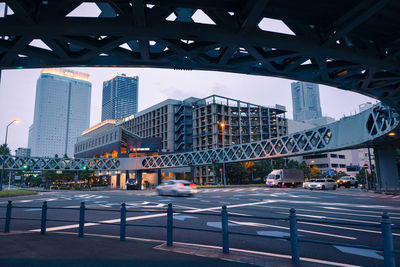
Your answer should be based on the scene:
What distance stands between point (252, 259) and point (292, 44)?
6.46m

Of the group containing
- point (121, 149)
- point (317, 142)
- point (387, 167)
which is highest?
point (121, 149)

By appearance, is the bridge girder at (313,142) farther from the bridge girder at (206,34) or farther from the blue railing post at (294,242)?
the blue railing post at (294,242)

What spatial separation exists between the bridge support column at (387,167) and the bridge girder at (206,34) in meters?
24.3

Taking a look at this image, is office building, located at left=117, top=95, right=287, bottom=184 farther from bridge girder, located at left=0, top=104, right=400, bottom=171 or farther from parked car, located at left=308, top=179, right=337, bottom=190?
parked car, located at left=308, top=179, right=337, bottom=190

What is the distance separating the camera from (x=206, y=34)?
8.11 meters

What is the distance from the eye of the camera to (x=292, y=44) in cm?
891

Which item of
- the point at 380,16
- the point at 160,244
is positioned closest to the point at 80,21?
the point at 160,244

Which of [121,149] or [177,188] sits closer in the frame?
[177,188]

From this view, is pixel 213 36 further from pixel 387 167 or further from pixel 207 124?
pixel 207 124

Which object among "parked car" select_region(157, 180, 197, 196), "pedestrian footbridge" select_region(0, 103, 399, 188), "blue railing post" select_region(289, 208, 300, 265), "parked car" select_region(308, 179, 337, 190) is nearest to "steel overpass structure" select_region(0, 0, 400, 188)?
"blue railing post" select_region(289, 208, 300, 265)

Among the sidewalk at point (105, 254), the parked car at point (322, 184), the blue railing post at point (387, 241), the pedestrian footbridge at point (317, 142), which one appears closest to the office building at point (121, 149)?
the pedestrian footbridge at point (317, 142)

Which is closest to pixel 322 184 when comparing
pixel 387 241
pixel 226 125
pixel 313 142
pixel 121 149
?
pixel 313 142

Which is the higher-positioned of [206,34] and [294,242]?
[206,34]

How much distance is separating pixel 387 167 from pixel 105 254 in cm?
3443
